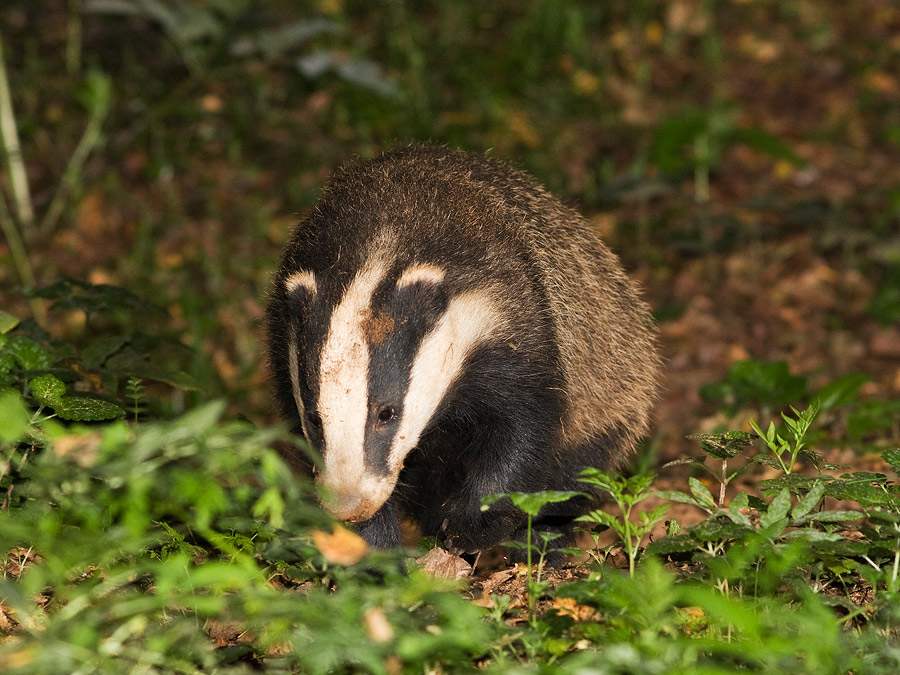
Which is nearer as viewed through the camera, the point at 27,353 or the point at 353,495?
the point at 353,495

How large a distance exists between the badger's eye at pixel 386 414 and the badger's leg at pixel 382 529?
713 millimetres

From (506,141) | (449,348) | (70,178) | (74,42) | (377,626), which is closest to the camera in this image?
(377,626)

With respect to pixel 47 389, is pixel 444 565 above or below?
below

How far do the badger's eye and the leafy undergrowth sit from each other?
465mm

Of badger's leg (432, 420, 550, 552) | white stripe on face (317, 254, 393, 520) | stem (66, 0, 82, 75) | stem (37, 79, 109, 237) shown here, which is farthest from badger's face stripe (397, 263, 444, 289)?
stem (66, 0, 82, 75)

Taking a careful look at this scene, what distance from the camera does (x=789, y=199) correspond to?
868 cm

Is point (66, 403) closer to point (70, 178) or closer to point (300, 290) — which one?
point (300, 290)

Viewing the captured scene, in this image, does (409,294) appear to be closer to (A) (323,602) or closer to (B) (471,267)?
(B) (471,267)

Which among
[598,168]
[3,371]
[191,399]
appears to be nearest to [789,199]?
[598,168]

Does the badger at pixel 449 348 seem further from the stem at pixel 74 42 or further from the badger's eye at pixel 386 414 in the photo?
the stem at pixel 74 42

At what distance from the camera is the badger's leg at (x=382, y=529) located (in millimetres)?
3980

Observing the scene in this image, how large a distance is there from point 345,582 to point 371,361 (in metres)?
0.96

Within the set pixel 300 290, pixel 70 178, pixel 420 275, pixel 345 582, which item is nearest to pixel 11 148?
pixel 70 178

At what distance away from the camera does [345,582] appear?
2.53 metres
